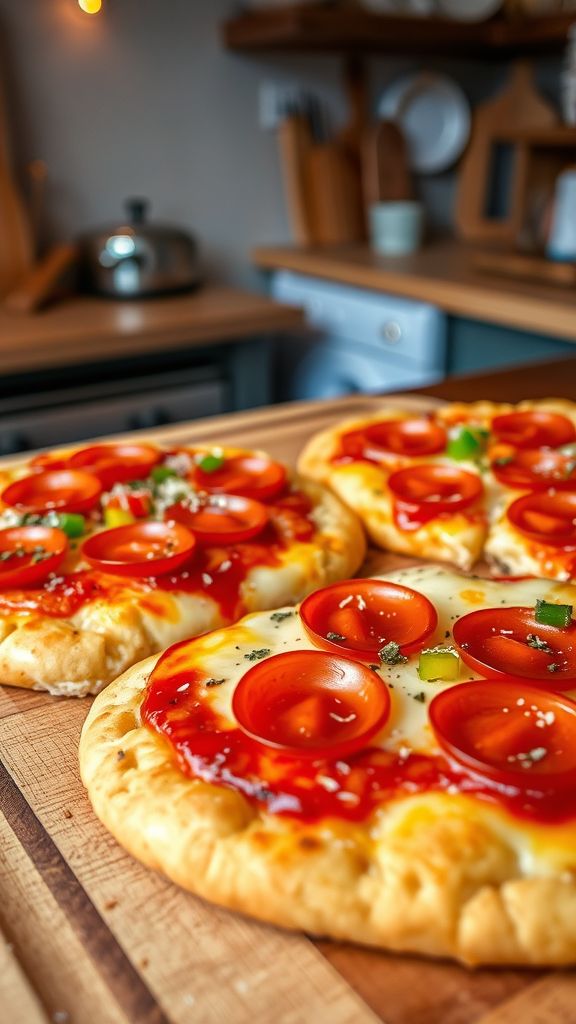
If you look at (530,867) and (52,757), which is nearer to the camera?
(530,867)

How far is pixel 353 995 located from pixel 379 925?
0.23 ft

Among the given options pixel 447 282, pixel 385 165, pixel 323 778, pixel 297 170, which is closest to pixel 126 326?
pixel 447 282

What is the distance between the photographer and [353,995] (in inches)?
35.1

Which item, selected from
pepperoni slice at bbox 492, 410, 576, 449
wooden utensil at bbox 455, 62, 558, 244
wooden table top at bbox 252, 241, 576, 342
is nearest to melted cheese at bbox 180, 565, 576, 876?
pepperoni slice at bbox 492, 410, 576, 449

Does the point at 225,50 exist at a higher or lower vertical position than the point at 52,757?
higher

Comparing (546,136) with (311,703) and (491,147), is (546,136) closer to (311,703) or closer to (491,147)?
(491,147)

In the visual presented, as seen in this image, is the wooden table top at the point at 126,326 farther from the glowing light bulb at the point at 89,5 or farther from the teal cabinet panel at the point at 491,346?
the glowing light bulb at the point at 89,5

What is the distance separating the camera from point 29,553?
1516mm

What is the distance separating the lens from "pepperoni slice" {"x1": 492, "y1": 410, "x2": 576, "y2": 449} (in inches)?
80.3

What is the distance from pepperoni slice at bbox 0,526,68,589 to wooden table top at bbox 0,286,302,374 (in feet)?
4.50

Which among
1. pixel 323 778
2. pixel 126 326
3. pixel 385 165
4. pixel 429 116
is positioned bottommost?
pixel 323 778

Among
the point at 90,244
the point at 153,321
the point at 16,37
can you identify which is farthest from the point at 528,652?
the point at 16,37

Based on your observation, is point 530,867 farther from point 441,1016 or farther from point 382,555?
point 382,555

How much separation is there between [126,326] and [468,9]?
244cm
